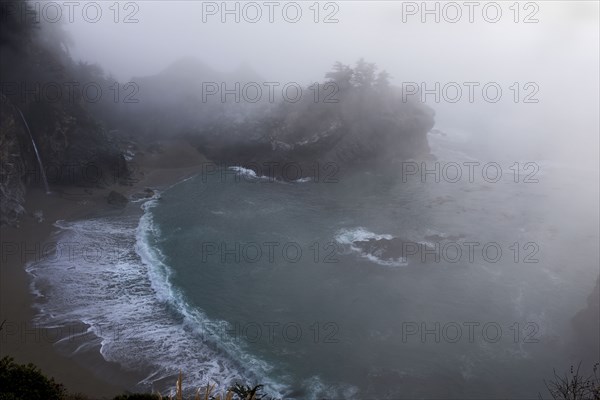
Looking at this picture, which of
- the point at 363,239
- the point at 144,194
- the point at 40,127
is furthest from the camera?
the point at 144,194

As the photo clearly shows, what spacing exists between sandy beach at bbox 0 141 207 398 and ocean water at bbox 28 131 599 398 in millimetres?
1151

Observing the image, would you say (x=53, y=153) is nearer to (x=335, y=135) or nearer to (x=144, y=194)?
(x=144, y=194)

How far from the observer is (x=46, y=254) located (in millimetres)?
43656

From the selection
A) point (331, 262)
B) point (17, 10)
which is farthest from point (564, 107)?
point (17, 10)

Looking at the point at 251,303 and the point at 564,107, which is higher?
the point at 564,107

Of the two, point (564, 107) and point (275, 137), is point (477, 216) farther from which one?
point (564, 107)

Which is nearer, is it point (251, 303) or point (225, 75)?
point (251, 303)

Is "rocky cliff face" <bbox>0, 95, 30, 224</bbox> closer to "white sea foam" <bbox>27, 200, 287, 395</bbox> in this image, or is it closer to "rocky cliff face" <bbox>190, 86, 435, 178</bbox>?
"white sea foam" <bbox>27, 200, 287, 395</bbox>

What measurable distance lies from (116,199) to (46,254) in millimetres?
13598

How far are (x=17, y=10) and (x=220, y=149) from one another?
104 ft

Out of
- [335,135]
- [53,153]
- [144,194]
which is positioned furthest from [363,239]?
[53,153]

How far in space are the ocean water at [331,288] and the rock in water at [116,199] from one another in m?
1.96

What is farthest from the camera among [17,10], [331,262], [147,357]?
[17,10]

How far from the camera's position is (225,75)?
94.4 metres
